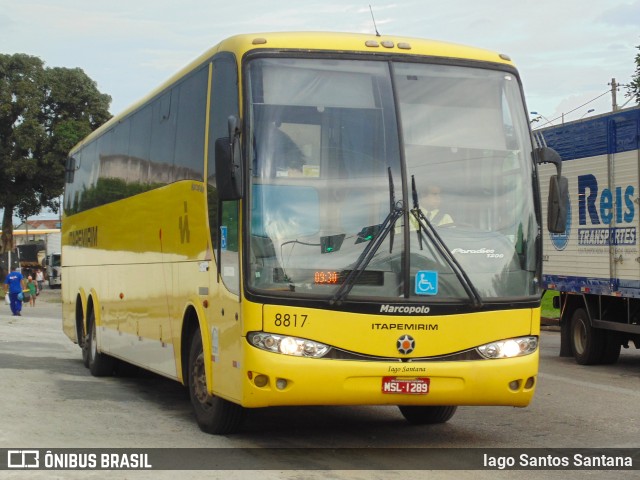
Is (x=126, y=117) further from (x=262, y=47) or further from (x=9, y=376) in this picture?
(x=262, y=47)

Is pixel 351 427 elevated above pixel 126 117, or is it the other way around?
pixel 126 117

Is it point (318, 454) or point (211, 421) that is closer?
point (318, 454)

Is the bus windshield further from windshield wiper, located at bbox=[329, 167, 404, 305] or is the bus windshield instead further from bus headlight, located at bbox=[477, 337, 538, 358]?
bus headlight, located at bbox=[477, 337, 538, 358]

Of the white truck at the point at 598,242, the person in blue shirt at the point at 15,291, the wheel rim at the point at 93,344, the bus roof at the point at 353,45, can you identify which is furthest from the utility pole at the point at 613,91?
the bus roof at the point at 353,45

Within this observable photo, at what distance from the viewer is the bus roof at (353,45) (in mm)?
9648

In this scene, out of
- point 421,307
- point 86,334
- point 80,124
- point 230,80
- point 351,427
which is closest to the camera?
point 421,307

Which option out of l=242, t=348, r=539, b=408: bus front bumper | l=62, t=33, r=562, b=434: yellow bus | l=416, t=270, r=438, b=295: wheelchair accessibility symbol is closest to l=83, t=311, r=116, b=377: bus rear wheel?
l=62, t=33, r=562, b=434: yellow bus

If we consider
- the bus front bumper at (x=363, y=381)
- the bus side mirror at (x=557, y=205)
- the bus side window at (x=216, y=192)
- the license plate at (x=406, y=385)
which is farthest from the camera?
the bus side mirror at (x=557, y=205)

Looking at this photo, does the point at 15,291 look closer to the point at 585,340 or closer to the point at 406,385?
the point at 585,340

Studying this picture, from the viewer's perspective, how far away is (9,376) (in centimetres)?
1498

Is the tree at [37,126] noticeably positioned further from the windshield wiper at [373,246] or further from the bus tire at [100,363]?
the windshield wiper at [373,246]

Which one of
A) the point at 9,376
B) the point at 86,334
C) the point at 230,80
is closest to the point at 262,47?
the point at 230,80

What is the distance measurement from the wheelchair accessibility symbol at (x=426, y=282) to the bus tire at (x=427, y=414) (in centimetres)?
237

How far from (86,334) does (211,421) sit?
26.4ft
